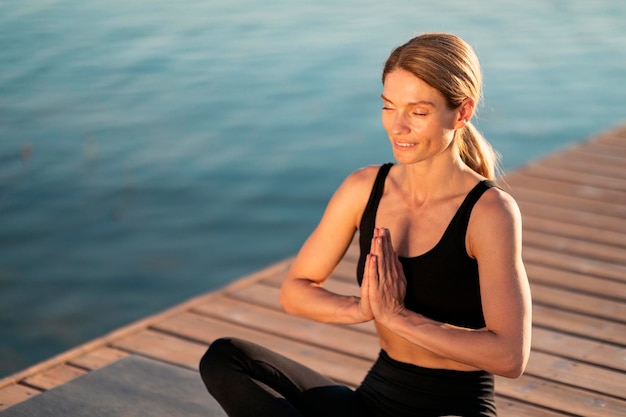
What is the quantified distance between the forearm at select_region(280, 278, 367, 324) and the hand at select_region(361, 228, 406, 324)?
11 centimetres

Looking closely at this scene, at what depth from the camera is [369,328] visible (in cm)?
364

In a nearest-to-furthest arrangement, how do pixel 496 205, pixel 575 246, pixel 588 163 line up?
pixel 496 205, pixel 575 246, pixel 588 163

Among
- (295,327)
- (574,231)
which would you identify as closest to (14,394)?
(295,327)

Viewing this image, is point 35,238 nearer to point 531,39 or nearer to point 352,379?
point 352,379

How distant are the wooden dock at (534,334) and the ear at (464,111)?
106 cm

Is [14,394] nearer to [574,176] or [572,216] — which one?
[572,216]

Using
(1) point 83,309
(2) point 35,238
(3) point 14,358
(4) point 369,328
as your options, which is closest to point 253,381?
(4) point 369,328

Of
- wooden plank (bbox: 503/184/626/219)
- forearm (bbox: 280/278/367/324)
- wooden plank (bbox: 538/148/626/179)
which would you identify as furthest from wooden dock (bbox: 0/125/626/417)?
wooden plank (bbox: 538/148/626/179)

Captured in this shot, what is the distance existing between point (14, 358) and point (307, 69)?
5.57 metres

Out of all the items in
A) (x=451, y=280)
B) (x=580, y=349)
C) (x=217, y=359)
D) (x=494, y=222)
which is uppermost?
(x=494, y=222)

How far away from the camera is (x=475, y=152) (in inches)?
98.0

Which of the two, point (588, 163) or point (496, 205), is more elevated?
point (496, 205)

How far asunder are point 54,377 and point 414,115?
1585 mm

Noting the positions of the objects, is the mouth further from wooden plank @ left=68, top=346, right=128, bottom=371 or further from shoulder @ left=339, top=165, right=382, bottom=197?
wooden plank @ left=68, top=346, right=128, bottom=371
